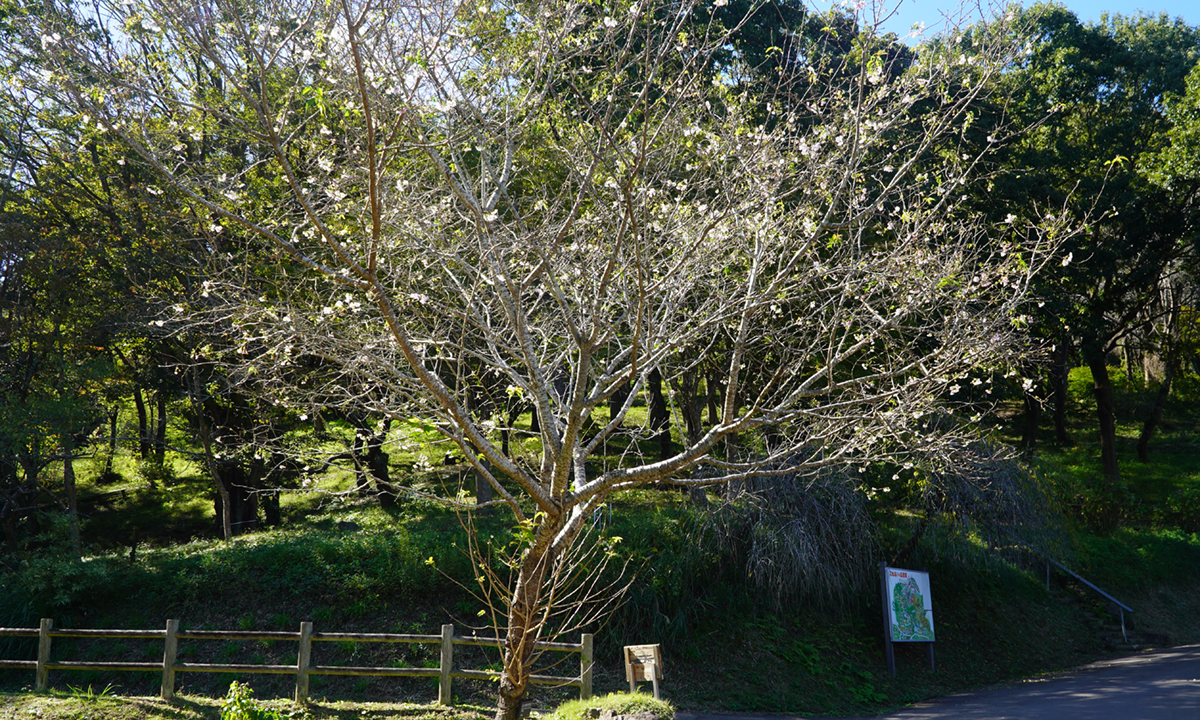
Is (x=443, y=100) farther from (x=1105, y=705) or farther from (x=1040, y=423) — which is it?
(x=1040, y=423)

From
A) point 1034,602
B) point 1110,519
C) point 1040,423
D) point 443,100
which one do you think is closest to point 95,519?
point 443,100

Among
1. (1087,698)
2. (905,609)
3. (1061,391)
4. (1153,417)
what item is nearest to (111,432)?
(905,609)

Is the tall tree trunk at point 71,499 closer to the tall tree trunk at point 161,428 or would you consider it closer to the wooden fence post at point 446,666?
the tall tree trunk at point 161,428

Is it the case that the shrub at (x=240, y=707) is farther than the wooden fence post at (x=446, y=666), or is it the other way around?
the wooden fence post at (x=446, y=666)

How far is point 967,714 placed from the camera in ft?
30.7

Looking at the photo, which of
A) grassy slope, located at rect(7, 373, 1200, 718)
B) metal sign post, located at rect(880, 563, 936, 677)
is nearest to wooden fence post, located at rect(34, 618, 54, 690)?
grassy slope, located at rect(7, 373, 1200, 718)

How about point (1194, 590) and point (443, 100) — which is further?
point (1194, 590)

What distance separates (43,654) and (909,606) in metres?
11.6

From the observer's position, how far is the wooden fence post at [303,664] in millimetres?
8812

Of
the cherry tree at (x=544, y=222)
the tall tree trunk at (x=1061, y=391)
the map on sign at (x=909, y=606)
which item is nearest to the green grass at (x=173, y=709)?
the cherry tree at (x=544, y=222)

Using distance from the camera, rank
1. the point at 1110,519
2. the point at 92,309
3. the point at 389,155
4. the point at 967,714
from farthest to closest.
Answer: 1. the point at 1110,519
2. the point at 92,309
3. the point at 967,714
4. the point at 389,155

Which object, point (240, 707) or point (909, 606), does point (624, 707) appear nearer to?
point (240, 707)

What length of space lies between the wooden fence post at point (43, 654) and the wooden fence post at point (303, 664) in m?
3.23

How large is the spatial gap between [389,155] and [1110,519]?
19.7m
